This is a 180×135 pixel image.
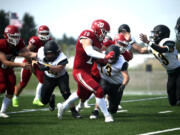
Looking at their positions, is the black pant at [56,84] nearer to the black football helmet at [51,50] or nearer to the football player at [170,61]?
the black football helmet at [51,50]

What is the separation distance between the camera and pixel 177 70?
7.36 metres

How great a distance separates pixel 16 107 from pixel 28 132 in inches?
144

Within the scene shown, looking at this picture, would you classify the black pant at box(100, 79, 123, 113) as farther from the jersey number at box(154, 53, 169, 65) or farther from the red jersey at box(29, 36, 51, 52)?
the red jersey at box(29, 36, 51, 52)

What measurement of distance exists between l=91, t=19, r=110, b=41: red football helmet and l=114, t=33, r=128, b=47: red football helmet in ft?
6.00

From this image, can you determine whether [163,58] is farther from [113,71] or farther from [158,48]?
[113,71]

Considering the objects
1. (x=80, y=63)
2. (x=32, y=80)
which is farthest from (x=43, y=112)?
(x=32, y=80)

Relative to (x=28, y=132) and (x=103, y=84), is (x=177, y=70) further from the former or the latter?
(x=28, y=132)

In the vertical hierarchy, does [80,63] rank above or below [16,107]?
above

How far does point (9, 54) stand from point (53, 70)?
37.6 inches

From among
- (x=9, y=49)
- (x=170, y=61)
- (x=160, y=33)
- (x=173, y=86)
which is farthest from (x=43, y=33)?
(x=173, y=86)

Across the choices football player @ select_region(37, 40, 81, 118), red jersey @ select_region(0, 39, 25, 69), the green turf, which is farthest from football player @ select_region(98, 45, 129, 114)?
red jersey @ select_region(0, 39, 25, 69)

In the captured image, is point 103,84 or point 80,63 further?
point 103,84

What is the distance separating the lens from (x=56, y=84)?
309 inches

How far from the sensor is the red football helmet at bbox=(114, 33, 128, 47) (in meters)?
8.70
